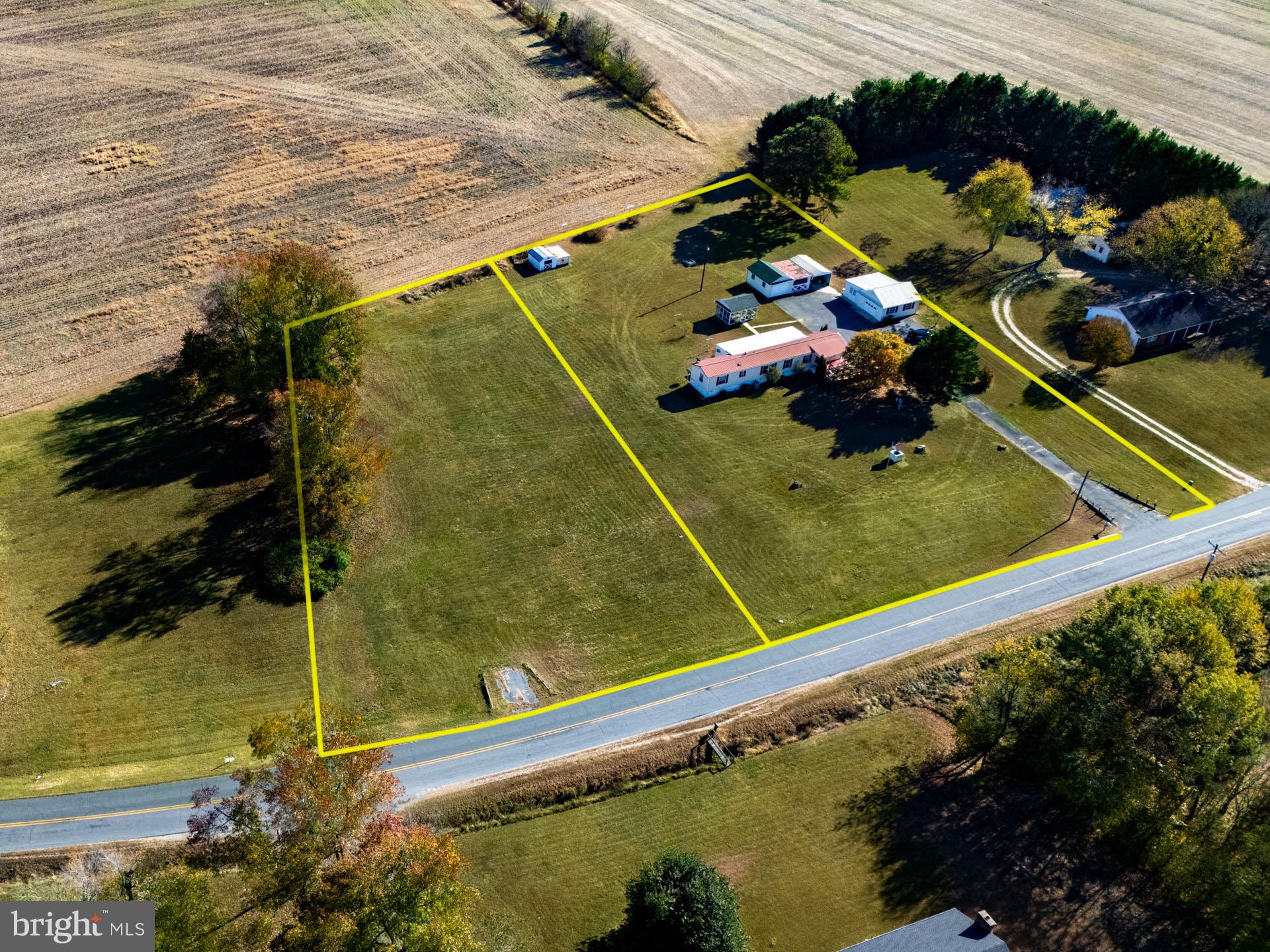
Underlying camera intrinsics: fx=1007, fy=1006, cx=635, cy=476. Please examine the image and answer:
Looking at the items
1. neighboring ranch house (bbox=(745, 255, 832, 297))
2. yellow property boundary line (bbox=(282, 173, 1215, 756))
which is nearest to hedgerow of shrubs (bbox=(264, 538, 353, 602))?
yellow property boundary line (bbox=(282, 173, 1215, 756))

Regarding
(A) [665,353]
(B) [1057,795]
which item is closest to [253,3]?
(A) [665,353]

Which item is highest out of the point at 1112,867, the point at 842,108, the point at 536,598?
the point at 842,108

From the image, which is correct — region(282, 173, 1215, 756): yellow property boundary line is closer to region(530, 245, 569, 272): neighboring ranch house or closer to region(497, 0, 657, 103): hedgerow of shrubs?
region(530, 245, 569, 272): neighboring ranch house

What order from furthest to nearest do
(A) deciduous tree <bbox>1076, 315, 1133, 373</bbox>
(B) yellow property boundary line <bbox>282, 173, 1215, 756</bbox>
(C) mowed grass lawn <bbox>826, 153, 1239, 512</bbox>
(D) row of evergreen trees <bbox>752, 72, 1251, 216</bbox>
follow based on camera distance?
1. (D) row of evergreen trees <bbox>752, 72, 1251, 216</bbox>
2. (A) deciduous tree <bbox>1076, 315, 1133, 373</bbox>
3. (C) mowed grass lawn <bbox>826, 153, 1239, 512</bbox>
4. (B) yellow property boundary line <bbox>282, 173, 1215, 756</bbox>

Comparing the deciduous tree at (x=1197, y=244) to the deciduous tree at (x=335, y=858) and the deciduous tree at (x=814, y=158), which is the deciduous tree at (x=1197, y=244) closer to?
the deciduous tree at (x=814, y=158)

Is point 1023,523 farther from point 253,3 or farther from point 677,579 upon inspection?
point 253,3
